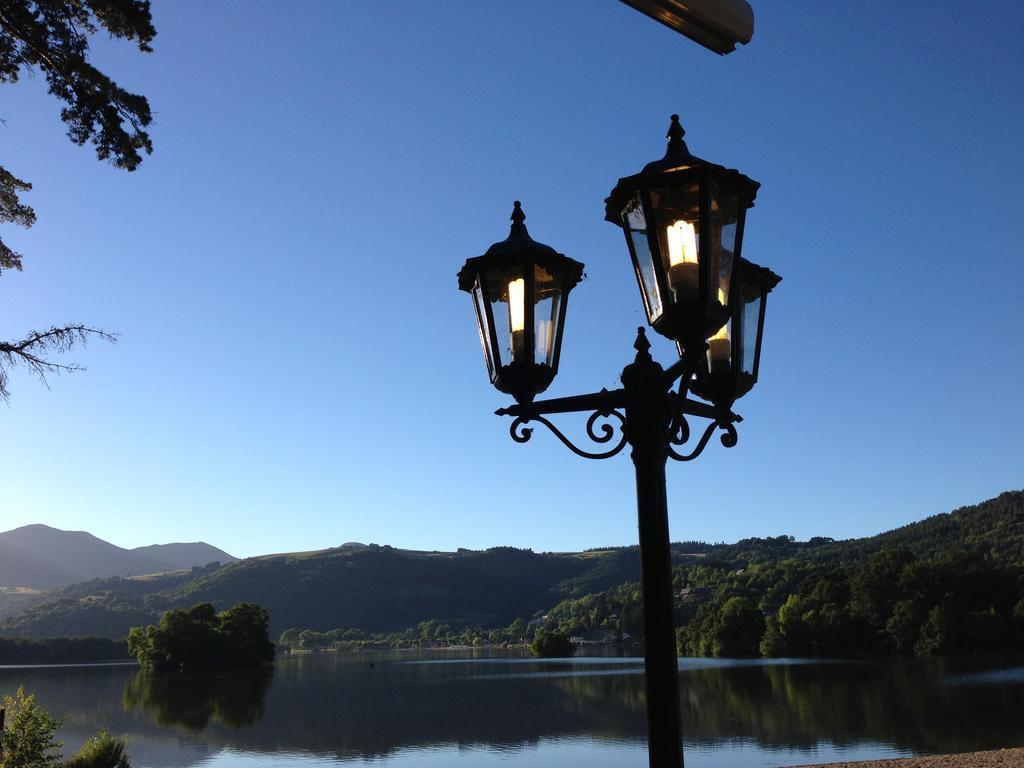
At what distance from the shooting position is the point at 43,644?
12662cm

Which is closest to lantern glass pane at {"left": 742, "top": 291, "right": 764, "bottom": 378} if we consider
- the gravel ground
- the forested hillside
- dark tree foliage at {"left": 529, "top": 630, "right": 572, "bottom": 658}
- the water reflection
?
the gravel ground

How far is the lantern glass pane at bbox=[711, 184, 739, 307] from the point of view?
11.1ft

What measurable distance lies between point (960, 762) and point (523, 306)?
24490mm

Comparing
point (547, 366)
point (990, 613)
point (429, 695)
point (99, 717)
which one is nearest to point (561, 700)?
point (429, 695)

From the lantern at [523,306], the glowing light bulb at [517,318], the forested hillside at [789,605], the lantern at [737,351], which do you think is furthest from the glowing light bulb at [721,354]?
the forested hillside at [789,605]

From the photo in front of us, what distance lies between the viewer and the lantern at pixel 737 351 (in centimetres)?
428

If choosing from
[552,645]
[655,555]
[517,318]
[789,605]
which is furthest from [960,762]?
[552,645]

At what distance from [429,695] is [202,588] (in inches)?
5835

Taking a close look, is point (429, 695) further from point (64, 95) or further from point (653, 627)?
point (653, 627)

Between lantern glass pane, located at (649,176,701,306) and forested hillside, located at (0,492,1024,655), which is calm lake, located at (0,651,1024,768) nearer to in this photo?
forested hillside, located at (0,492,1024,655)

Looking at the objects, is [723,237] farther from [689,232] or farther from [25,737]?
[25,737]

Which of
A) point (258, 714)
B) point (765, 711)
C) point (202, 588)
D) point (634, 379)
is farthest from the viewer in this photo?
point (202, 588)

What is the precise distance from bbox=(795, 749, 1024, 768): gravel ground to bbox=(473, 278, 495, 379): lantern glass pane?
22.1m

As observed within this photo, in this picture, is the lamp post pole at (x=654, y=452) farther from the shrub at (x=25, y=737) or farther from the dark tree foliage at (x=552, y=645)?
the dark tree foliage at (x=552, y=645)
